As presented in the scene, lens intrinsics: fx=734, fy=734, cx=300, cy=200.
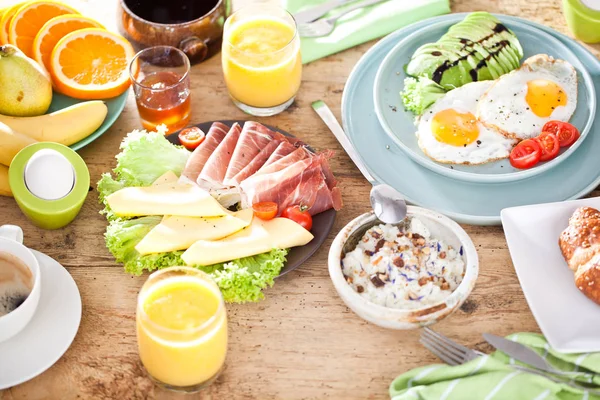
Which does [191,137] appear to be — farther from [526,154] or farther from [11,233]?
[526,154]

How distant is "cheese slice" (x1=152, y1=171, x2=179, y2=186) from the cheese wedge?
0.16 ft

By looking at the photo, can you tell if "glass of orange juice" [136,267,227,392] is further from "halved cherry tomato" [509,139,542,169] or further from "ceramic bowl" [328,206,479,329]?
"halved cherry tomato" [509,139,542,169]

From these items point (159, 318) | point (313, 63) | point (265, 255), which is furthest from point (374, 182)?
point (159, 318)

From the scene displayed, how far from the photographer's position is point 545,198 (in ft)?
7.92

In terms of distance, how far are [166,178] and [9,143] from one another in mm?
524

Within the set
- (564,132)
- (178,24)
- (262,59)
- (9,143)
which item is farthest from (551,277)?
(9,143)

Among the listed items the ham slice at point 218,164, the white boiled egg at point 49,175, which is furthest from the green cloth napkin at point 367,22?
the white boiled egg at point 49,175

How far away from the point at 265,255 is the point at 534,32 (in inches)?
57.9

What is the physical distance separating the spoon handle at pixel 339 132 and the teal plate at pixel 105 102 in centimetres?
70

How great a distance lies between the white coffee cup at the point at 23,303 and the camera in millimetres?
1890

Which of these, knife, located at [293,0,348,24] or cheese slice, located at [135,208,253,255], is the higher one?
knife, located at [293,0,348,24]

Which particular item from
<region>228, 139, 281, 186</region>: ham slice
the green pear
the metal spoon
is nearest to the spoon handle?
the metal spoon

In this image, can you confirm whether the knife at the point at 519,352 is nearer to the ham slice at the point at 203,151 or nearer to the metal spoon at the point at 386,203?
the metal spoon at the point at 386,203

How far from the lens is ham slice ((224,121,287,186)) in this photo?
2361mm
